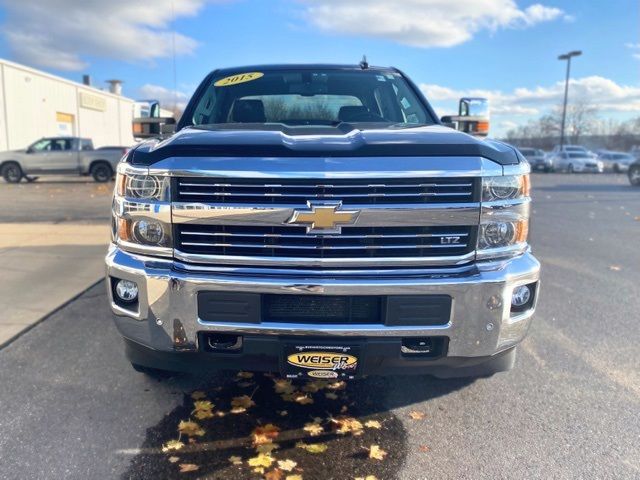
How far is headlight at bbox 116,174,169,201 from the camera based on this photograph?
2.53 meters

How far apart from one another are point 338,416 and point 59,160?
2044 cm

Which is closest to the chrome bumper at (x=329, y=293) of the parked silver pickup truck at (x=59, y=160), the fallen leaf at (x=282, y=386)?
the fallen leaf at (x=282, y=386)

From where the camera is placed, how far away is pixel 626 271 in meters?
6.50

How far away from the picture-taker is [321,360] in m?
2.54

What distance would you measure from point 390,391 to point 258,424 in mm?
914

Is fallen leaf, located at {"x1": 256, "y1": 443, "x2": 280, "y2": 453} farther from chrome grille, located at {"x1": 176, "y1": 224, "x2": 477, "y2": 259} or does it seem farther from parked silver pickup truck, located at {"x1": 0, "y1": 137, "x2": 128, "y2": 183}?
parked silver pickup truck, located at {"x1": 0, "y1": 137, "x2": 128, "y2": 183}

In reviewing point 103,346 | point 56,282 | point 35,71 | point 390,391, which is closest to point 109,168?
point 35,71

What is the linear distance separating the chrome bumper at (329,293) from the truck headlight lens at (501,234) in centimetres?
9

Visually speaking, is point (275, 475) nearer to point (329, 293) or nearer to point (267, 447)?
point (267, 447)

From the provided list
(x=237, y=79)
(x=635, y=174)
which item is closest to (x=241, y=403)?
(x=237, y=79)

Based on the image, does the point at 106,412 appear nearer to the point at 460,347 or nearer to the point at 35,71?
the point at 460,347

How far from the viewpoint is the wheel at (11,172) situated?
20125 millimetres

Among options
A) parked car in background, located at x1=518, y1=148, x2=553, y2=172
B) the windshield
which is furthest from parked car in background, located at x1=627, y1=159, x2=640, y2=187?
the windshield

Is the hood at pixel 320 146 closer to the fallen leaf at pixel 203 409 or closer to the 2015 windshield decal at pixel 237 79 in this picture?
the fallen leaf at pixel 203 409
